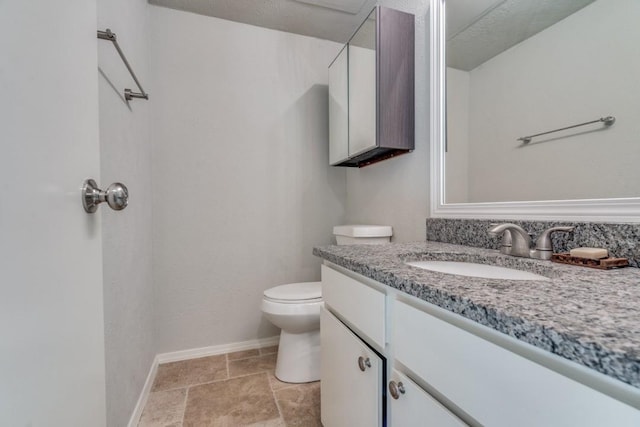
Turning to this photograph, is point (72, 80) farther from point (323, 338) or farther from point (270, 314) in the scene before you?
point (270, 314)

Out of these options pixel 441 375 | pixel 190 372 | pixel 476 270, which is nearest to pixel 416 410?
pixel 441 375

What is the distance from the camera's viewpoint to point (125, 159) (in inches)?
48.1

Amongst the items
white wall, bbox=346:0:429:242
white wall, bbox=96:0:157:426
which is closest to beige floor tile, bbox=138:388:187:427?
white wall, bbox=96:0:157:426

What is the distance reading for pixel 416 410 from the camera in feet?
1.80

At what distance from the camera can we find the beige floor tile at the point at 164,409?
127 centimetres

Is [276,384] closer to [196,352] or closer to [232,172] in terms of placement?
[196,352]

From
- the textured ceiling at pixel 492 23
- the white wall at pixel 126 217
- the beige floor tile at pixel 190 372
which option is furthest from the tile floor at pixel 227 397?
the textured ceiling at pixel 492 23

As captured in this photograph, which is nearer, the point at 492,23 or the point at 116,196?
the point at 116,196

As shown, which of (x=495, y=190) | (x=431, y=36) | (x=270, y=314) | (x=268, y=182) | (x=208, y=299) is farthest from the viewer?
(x=268, y=182)

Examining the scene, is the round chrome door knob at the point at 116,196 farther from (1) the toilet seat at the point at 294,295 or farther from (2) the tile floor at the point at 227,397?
(2) the tile floor at the point at 227,397

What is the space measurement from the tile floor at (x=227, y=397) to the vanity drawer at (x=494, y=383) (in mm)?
1030

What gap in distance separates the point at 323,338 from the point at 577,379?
842 mm

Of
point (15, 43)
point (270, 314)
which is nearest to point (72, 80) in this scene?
point (15, 43)

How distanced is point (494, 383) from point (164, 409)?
5.10ft
